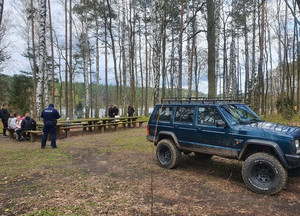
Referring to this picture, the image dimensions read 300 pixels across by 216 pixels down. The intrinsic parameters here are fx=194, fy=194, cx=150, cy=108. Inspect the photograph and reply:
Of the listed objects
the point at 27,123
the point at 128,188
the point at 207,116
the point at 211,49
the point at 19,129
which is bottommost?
the point at 128,188

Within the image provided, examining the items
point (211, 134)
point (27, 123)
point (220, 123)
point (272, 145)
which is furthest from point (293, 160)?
point (27, 123)

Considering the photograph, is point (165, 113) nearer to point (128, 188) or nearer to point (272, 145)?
point (128, 188)

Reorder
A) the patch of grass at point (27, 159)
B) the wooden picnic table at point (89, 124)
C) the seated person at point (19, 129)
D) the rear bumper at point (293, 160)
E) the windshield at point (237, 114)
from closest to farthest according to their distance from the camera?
1. the rear bumper at point (293, 160)
2. the windshield at point (237, 114)
3. the patch of grass at point (27, 159)
4. the seated person at point (19, 129)
5. the wooden picnic table at point (89, 124)

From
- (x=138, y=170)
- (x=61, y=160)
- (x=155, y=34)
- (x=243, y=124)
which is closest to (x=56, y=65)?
(x=155, y=34)

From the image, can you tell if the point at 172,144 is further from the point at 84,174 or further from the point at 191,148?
the point at 84,174

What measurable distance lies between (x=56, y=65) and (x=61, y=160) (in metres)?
25.1

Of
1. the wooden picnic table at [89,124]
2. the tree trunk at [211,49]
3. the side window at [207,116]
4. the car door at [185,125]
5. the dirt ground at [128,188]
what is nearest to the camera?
the dirt ground at [128,188]

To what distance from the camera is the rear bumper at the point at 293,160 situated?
11.3 feet

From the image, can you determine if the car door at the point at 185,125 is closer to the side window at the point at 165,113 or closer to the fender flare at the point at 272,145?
the side window at the point at 165,113

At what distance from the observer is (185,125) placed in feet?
16.7

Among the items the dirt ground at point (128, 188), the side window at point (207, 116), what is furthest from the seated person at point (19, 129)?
the side window at point (207, 116)

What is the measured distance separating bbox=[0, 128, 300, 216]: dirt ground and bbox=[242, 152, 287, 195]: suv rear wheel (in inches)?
6.4

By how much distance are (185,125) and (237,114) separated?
128 cm

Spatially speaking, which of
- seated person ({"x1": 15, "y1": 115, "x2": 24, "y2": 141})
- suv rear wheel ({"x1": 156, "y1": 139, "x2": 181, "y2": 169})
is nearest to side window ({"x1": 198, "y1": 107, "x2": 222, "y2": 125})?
suv rear wheel ({"x1": 156, "y1": 139, "x2": 181, "y2": 169})
